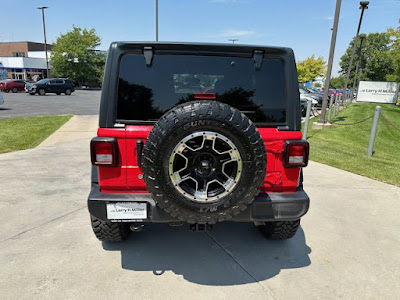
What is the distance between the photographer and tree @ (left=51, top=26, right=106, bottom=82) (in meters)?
48.0

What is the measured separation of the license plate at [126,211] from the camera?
256 cm

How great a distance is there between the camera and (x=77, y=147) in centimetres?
809

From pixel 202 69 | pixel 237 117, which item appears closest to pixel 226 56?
pixel 202 69

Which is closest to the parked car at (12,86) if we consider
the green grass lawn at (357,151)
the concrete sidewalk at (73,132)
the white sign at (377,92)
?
the concrete sidewalk at (73,132)

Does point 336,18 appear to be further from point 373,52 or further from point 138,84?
point 373,52

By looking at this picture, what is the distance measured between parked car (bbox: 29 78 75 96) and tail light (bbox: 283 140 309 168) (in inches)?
1282

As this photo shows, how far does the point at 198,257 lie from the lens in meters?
3.09

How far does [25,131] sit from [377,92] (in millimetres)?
32100

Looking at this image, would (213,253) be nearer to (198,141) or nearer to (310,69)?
(198,141)

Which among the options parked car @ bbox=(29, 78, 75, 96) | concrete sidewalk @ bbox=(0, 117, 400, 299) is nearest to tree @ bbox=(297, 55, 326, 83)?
parked car @ bbox=(29, 78, 75, 96)

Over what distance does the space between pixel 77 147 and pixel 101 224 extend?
5526mm

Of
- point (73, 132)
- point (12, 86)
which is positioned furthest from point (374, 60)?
point (73, 132)

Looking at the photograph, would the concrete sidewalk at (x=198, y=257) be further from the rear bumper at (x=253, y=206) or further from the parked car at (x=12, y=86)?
the parked car at (x=12, y=86)

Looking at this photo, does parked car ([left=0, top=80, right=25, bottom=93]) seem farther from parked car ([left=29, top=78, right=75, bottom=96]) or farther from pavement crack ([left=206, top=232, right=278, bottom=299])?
pavement crack ([left=206, top=232, right=278, bottom=299])
